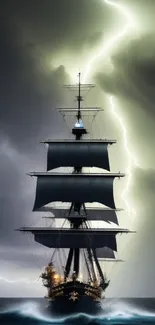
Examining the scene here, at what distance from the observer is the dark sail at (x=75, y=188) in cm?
10506

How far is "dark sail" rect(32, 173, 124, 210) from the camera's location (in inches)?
4136

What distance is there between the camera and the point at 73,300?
91875mm

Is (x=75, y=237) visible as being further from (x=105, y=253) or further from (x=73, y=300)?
(x=73, y=300)

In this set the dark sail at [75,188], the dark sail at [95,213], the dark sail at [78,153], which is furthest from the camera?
the dark sail at [95,213]

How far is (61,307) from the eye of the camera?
3666 inches

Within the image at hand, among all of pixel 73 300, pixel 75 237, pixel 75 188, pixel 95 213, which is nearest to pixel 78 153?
pixel 75 188

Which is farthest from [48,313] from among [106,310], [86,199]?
[86,199]

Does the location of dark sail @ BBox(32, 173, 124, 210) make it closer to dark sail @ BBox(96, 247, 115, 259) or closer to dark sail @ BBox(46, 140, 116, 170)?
dark sail @ BBox(46, 140, 116, 170)

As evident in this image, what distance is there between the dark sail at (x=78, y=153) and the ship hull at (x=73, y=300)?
20078mm

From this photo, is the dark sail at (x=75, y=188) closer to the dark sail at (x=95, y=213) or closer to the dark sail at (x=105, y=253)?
the dark sail at (x=95, y=213)

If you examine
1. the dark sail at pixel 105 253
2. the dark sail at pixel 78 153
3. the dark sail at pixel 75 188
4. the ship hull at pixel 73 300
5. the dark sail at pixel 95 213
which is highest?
the dark sail at pixel 78 153

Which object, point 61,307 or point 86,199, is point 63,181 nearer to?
point 86,199

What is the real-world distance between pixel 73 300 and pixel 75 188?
18.9 metres

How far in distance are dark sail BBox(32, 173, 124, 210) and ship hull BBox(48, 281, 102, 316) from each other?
575 inches
